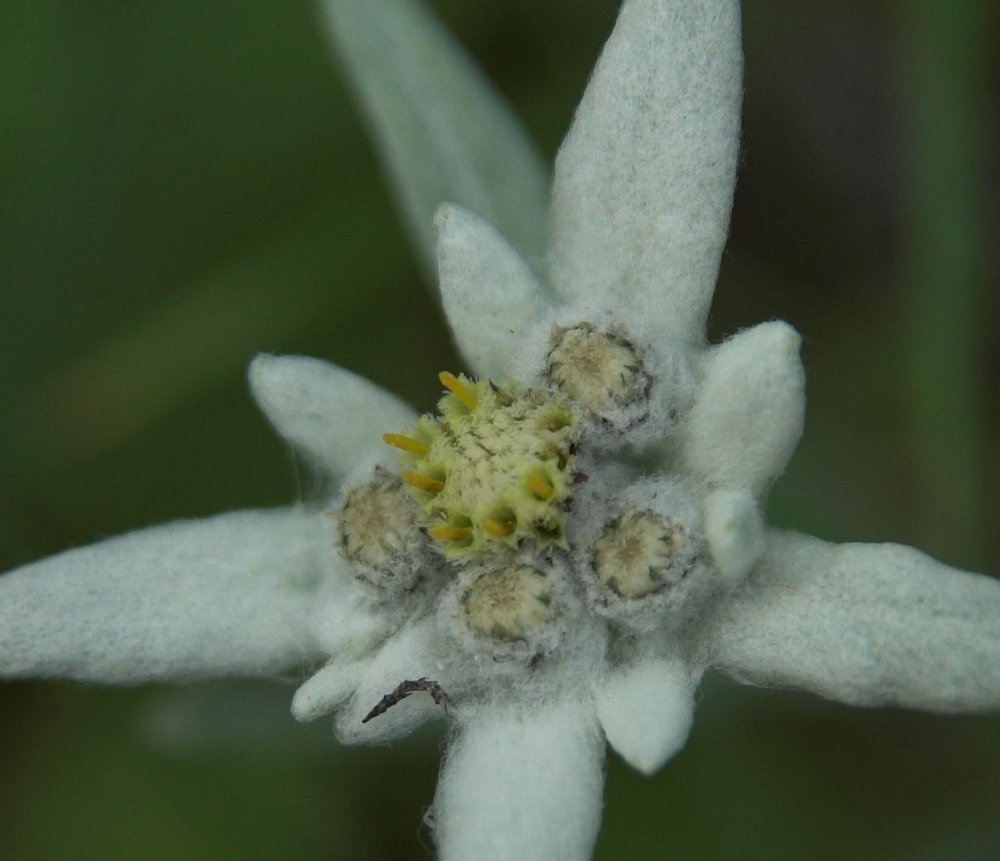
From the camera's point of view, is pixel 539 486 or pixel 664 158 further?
pixel 664 158

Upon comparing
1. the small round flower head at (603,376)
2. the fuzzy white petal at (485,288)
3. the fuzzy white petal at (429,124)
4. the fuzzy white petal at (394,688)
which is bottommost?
the fuzzy white petal at (394,688)

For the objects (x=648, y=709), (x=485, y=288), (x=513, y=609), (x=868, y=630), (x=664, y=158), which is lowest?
(x=648, y=709)

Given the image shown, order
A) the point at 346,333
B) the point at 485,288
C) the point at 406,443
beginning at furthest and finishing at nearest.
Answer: the point at 346,333 < the point at 485,288 < the point at 406,443

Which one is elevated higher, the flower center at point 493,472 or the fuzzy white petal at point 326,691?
the flower center at point 493,472

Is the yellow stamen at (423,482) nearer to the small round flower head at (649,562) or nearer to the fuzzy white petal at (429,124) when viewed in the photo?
the small round flower head at (649,562)

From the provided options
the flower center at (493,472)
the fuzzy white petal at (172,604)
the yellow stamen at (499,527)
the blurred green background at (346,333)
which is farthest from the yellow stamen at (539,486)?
the blurred green background at (346,333)

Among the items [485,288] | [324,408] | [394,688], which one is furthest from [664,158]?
[394,688]

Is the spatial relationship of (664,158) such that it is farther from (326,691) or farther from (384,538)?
(326,691)
